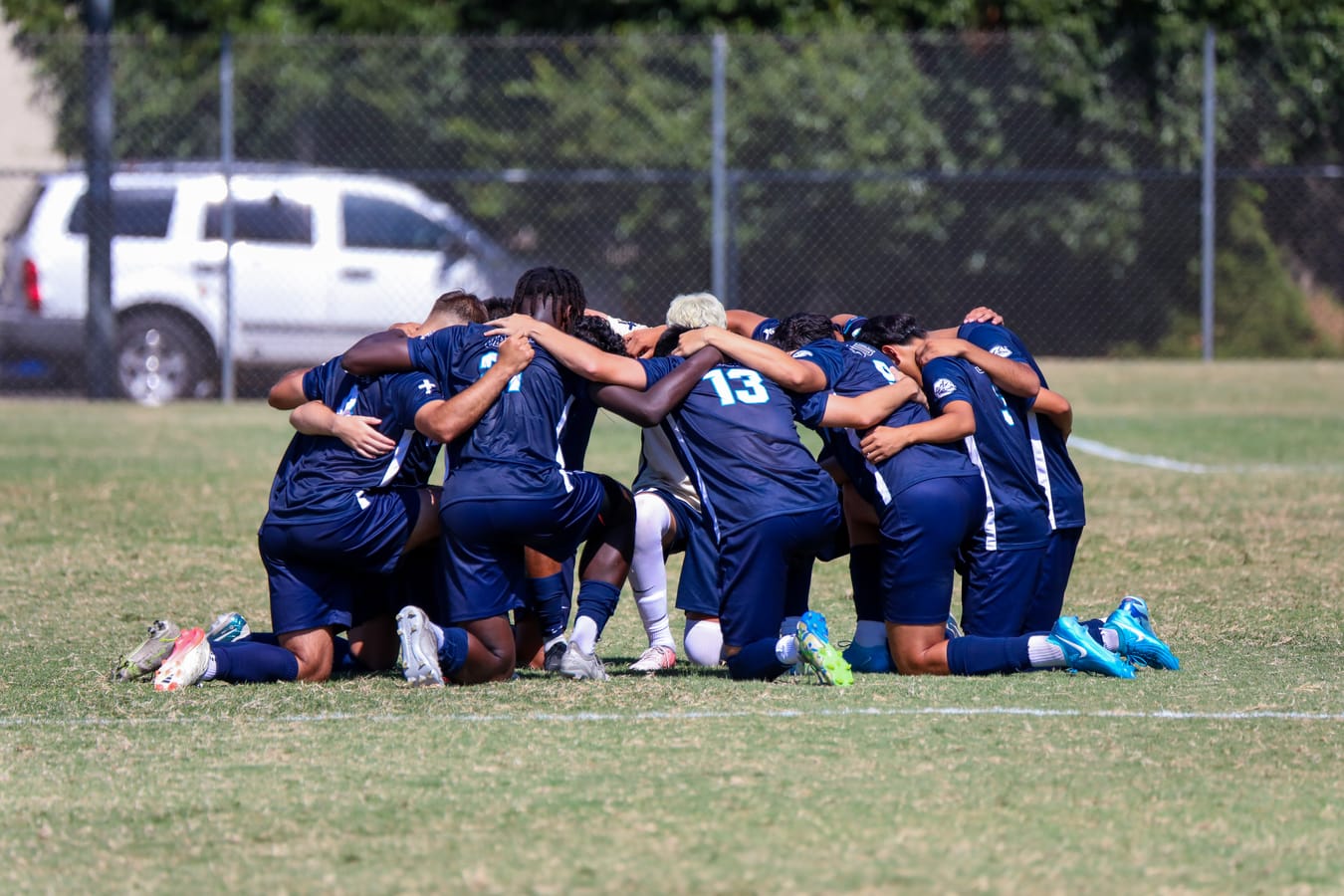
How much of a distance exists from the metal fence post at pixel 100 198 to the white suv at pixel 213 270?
25 cm

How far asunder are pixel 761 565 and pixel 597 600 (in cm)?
58

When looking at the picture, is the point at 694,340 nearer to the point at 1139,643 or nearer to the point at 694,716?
the point at 694,716

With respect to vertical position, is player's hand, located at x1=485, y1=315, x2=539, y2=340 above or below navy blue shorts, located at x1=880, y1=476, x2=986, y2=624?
above

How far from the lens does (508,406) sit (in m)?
5.83

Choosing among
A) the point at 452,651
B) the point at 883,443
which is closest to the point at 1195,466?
the point at 883,443

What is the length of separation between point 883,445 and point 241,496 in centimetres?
572

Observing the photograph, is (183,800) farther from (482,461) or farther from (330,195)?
(330,195)

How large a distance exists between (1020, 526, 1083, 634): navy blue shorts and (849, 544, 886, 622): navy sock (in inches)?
21.3

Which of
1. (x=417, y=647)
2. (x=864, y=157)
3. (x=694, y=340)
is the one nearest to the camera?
(x=417, y=647)

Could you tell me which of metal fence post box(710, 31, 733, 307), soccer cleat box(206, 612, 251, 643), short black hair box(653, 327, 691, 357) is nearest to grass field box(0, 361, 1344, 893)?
soccer cleat box(206, 612, 251, 643)

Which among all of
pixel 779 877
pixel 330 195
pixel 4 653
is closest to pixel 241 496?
pixel 4 653

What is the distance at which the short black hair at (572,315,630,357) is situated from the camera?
6.19 m

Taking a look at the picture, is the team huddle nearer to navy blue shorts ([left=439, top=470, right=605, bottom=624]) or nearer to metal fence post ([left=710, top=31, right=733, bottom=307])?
navy blue shorts ([left=439, top=470, right=605, bottom=624])

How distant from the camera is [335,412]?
598 cm
